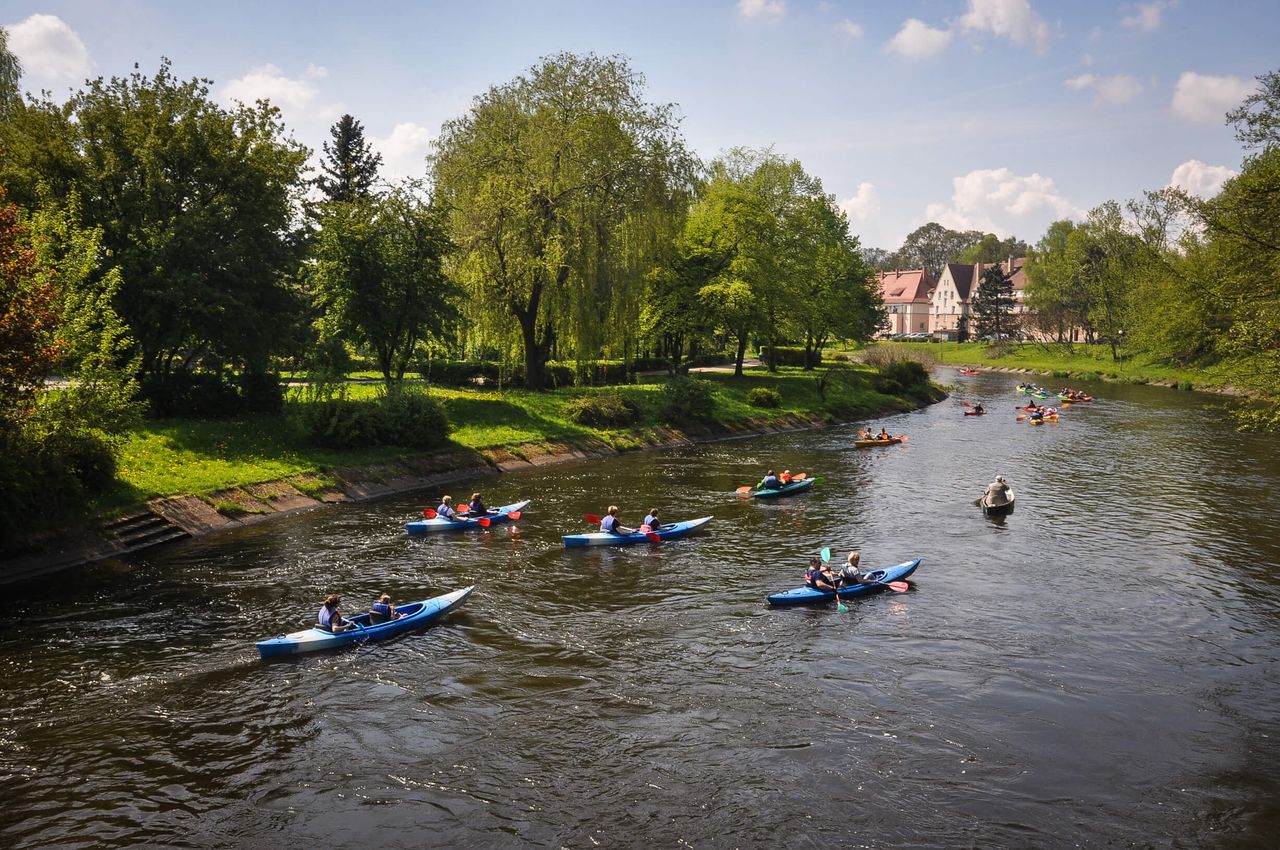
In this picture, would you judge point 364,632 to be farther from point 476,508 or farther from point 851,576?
point 851,576

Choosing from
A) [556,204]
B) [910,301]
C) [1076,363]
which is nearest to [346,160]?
[556,204]

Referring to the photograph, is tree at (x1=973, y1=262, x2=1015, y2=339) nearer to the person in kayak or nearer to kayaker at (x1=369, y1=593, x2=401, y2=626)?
the person in kayak

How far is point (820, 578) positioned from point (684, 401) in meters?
→ 30.1

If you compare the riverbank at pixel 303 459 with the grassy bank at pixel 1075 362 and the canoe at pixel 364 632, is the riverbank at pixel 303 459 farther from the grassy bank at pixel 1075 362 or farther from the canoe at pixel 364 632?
the grassy bank at pixel 1075 362

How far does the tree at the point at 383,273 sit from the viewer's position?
41.4 metres

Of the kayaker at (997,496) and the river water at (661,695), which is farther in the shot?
the kayaker at (997,496)

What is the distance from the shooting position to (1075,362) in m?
108

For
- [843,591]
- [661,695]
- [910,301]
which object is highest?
[910,301]

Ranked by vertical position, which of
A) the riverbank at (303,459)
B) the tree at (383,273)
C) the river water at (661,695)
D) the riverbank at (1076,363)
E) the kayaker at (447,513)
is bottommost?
the river water at (661,695)

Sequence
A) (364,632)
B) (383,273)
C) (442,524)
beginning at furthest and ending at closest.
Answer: (383,273) < (442,524) < (364,632)

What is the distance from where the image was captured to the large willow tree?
47844 millimetres

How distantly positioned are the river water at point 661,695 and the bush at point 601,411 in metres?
18.3

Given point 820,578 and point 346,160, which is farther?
point 346,160

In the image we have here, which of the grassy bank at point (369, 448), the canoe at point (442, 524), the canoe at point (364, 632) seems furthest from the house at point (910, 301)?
the canoe at point (364, 632)
